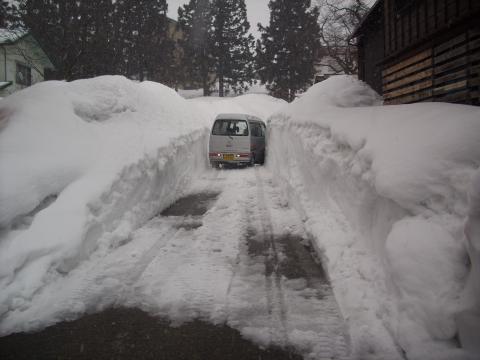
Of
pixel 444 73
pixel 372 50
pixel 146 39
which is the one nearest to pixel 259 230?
pixel 444 73

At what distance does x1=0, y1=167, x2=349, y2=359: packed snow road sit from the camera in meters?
2.95

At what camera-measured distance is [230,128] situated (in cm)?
1270

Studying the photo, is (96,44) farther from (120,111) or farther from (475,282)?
(475,282)

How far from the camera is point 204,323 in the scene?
9.90 feet

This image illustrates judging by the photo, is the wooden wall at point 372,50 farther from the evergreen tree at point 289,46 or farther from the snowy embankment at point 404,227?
the evergreen tree at point 289,46

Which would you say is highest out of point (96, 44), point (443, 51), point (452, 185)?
point (96, 44)

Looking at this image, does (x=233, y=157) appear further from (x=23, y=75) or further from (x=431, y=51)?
(x=23, y=75)

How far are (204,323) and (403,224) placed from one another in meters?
2.05

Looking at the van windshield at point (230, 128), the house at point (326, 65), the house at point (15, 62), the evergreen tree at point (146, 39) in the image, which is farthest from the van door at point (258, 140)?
the evergreen tree at point (146, 39)

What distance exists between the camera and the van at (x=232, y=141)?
491 inches

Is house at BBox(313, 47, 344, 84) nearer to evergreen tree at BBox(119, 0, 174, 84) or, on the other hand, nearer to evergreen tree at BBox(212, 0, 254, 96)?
evergreen tree at BBox(212, 0, 254, 96)

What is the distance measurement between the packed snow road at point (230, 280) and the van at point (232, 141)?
6.09 meters

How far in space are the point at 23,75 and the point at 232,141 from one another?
2353 centimetres

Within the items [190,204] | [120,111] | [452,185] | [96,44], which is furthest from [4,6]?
[452,185]
